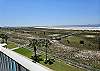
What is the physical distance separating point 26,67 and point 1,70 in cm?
163

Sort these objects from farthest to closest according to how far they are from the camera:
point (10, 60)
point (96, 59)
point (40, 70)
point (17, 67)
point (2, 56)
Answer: point (96, 59) → point (2, 56) → point (10, 60) → point (17, 67) → point (40, 70)

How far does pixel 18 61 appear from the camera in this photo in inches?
137

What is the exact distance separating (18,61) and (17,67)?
112 mm

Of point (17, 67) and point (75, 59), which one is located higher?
point (17, 67)

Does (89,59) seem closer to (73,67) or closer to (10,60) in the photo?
(73,67)

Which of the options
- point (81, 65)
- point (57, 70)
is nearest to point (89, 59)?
point (81, 65)

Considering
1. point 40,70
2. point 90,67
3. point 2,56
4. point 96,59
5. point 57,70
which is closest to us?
point 40,70

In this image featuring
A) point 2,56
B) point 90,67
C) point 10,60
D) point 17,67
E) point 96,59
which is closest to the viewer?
point 17,67

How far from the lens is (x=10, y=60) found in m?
3.86

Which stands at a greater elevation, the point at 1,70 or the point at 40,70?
the point at 40,70

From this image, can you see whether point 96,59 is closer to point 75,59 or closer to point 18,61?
point 75,59

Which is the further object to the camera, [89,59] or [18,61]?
[89,59]

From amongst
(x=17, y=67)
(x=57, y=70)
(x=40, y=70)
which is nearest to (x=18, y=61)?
(x=17, y=67)

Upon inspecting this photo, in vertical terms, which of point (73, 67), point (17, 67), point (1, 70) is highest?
point (17, 67)
